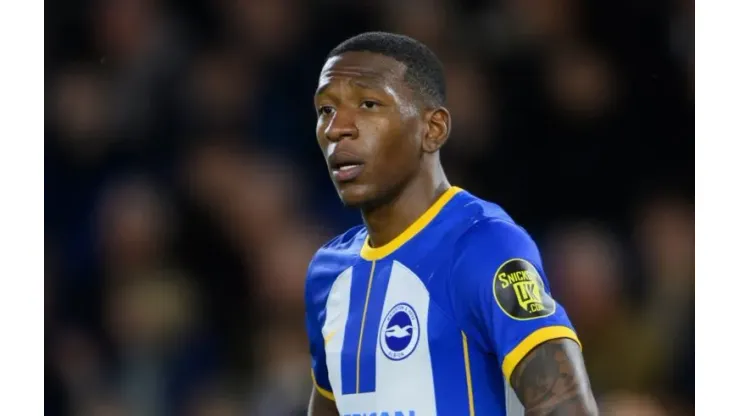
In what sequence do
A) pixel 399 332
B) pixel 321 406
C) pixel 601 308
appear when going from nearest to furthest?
pixel 399 332
pixel 321 406
pixel 601 308

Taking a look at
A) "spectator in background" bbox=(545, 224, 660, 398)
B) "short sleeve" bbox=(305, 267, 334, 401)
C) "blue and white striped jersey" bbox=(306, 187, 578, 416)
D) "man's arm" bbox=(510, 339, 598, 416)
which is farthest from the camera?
"spectator in background" bbox=(545, 224, 660, 398)

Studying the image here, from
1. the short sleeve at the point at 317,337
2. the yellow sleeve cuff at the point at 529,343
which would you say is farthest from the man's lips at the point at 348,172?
the yellow sleeve cuff at the point at 529,343

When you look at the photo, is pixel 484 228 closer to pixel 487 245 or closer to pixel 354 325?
pixel 487 245

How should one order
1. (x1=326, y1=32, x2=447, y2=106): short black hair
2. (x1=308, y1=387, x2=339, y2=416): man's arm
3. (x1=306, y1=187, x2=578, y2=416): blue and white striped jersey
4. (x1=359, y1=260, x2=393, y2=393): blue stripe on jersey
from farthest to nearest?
(x1=308, y1=387, x2=339, y2=416): man's arm, (x1=326, y1=32, x2=447, y2=106): short black hair, (x1=359, y1=260, x2=393, y2=393): blue stripe on jersey, (x1=306, y1=187, x2=578, y2=416): blue and white striped jersey

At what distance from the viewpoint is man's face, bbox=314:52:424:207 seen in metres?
2.52

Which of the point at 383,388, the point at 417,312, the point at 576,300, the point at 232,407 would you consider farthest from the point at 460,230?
the point at 232,407

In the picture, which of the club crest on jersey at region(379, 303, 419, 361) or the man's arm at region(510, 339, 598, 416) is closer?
the man's arm at region(510, 339, 598, 416)

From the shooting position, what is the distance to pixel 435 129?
2.62 metres

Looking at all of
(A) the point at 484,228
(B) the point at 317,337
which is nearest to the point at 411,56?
(A) the point at 484,228

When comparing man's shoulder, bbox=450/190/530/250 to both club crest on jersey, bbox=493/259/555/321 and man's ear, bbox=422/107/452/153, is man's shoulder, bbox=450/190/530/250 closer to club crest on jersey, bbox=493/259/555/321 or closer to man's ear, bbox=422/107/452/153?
club crest on jersey, bbox=493/259/555/321

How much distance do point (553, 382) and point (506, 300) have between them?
190 millimetres

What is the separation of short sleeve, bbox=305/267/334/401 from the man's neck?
0.95 ft

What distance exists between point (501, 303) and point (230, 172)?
2.60m

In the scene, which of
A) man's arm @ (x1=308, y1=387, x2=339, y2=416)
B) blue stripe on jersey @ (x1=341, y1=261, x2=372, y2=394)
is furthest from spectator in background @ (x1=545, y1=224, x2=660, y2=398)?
blue stripe on jersey @ (x1=341, y1=261, x2=372, y2=394)
